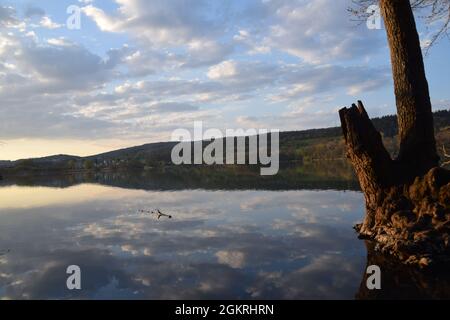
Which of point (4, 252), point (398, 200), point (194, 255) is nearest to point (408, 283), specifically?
point (398, 200)

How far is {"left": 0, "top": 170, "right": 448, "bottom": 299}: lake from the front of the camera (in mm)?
8188

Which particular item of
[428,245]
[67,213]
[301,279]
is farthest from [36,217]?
[428,245]

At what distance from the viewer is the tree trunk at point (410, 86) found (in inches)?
411

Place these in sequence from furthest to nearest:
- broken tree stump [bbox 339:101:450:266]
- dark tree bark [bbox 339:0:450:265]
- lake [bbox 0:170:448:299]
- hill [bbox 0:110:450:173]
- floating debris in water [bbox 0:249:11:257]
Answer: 1. hill [bbox 0:110:450:173]
2. floating debris in water [bbox 0:249:11:257]
3. dark tree bark [bbox 339:0:450:265]
4. broken tree stump [bbox 339:101:450:266]
5. lake [bbox 0:170:448:299]

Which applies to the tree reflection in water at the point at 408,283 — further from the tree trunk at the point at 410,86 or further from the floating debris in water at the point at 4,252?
the floating debris in water at the point at 4,252

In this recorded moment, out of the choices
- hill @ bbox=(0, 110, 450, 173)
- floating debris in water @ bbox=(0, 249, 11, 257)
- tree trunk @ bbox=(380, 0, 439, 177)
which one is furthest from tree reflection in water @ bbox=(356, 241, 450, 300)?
hill @ bbox=(0, 110, 450, 173)

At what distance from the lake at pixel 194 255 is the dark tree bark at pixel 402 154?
118 centimetres

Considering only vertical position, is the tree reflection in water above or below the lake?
above

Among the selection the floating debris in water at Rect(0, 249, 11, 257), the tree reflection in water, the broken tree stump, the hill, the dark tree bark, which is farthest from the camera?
the hill

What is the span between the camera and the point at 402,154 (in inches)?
426

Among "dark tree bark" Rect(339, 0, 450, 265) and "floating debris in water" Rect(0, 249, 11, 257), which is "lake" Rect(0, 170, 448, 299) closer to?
"floating debris in water" Rect(0, 249, 11, 257)

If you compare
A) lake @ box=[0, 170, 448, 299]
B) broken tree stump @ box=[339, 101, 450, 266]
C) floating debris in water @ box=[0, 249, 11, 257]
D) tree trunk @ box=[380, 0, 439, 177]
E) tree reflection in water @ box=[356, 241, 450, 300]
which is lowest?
floating debris in water @ box=[0, 249, 11, 257]

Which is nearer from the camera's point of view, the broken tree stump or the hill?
the broken tree stump
